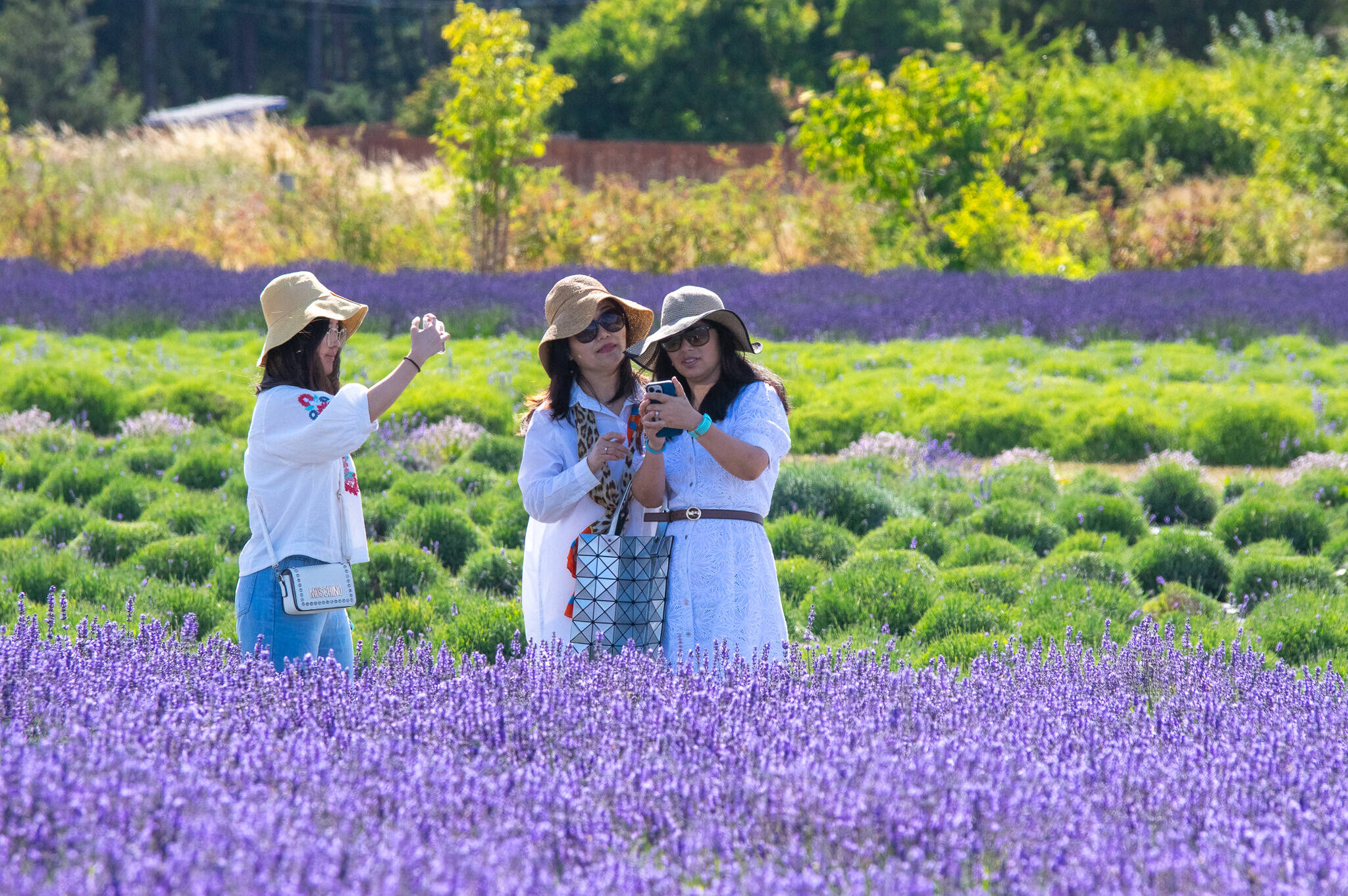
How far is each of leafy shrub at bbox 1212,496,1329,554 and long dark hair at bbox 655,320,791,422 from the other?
3671 mm

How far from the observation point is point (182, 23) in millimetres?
49375

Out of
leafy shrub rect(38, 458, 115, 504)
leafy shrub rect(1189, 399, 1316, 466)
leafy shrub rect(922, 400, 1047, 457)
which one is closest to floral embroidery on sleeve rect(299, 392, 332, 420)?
leafy shrub rect(38, 458, 115, 504)

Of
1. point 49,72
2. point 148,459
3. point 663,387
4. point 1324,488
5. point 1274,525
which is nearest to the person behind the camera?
point 663,387

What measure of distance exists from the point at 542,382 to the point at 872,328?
13.1 feet

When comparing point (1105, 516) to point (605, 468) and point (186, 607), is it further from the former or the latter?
point (186, 607)

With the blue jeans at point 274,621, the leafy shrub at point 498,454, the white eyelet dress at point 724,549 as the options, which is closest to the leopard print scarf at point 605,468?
the white eyelet dress at point 724,549

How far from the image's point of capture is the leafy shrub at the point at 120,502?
6.69m

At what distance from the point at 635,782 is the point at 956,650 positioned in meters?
2.45

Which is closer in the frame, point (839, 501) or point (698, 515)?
point (698, 515)

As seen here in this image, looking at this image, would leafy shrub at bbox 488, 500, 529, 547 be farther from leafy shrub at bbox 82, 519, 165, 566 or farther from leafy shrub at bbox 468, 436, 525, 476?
leafy shrub at bbox 82, 519, 165, 566

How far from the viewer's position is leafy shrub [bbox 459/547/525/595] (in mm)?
5824

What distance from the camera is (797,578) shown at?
5.76 metres

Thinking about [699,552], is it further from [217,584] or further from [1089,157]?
[1089,157]

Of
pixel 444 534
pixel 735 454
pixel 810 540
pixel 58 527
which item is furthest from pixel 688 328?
pixel 58 527
